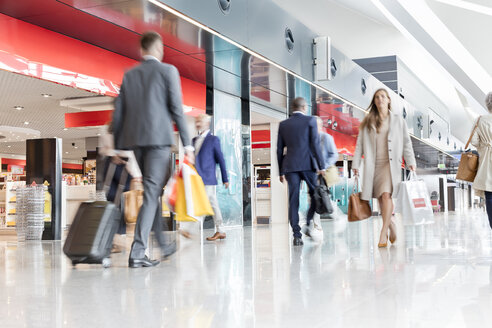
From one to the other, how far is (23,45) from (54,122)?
10397 mm

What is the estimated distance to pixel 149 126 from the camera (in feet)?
12.6

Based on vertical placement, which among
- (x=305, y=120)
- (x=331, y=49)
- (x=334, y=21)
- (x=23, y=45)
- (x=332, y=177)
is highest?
(x=334, y=21)

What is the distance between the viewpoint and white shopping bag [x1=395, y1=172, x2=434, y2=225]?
17.5 feet

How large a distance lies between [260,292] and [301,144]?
3330mm

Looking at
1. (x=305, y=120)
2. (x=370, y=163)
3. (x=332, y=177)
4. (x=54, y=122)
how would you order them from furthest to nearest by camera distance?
(x=54, y=122) → (x=332, y=177) → (x=305, y=120) → (x=370, y=163)

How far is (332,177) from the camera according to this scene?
7922 mm

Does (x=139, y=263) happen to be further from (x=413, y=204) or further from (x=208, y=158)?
(x=208, y=158)

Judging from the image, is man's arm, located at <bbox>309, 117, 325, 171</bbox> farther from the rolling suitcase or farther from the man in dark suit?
the rolling suitcase

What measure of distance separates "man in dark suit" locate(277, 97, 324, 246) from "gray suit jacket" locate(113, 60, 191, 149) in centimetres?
220

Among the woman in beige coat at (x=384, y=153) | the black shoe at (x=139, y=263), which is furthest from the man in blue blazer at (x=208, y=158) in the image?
the black shoe at (x=139, y=263)

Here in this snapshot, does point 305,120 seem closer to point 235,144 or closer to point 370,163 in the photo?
point 370,163

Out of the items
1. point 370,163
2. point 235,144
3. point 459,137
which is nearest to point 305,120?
point 370,163

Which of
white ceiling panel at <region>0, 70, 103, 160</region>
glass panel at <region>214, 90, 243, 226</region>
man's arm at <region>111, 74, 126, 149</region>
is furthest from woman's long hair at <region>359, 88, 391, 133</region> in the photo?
white ceiling panel at <region>0, 70, 103, 160</region>

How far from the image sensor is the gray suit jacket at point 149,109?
384cm
